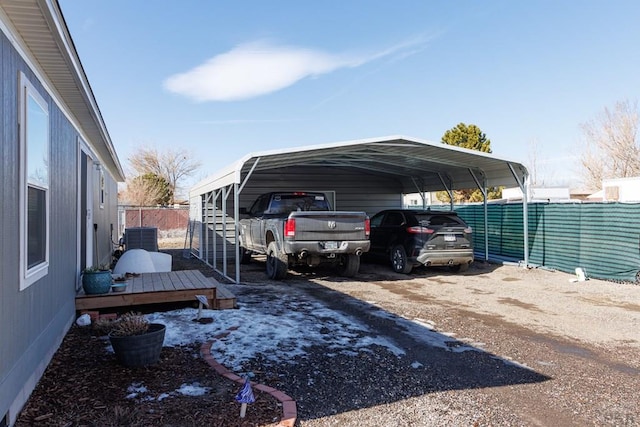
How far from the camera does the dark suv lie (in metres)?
10.3

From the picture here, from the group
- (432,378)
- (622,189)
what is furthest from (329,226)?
(622,189)

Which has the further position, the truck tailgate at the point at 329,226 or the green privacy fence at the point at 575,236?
the green privacy fence at the point at 575,236

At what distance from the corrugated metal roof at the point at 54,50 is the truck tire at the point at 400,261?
24.0 feet

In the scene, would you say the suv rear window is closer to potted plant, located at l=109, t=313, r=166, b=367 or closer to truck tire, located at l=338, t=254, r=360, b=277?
truck tire, located at l=338, t=254, r=360, b=277

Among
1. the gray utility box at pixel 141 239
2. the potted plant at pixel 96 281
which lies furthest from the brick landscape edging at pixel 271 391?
the gray utility box at pixel 141 239

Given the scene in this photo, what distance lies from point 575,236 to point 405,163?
4729 mm

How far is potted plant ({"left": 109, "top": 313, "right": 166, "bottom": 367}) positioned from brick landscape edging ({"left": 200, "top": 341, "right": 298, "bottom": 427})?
20.0 inches

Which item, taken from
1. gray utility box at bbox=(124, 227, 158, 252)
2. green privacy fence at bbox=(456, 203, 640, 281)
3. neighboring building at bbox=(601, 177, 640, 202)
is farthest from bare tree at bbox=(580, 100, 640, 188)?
gray utility box at bbox=(124, 227, 158, 252)

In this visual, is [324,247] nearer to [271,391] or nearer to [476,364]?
[476,364]

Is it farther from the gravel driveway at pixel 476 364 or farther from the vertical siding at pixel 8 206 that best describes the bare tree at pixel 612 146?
the vertical siding at pixel 8 206

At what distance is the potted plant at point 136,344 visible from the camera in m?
3.99

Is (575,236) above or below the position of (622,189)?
below

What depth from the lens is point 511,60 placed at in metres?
14.8

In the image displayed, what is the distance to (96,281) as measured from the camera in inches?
232
